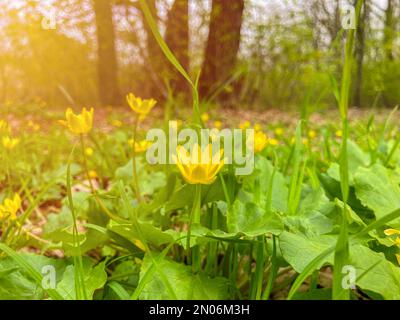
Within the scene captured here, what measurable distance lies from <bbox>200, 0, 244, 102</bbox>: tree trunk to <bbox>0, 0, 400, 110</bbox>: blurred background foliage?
11 mm

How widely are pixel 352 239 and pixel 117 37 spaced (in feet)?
18.3

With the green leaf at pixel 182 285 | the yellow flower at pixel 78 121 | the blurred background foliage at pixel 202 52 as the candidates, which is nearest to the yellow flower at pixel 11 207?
the yellow flower at pixel 78 121

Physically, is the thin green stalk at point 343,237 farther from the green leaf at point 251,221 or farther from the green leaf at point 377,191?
the green leaf at point 377,191

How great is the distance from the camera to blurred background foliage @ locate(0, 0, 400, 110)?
14.5 ft

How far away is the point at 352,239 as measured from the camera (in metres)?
0.53

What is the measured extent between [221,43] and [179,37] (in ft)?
1.96

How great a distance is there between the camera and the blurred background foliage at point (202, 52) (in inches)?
174

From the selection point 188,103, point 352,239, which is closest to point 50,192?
point 352,239

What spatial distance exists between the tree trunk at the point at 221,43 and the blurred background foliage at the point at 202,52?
0.04ft

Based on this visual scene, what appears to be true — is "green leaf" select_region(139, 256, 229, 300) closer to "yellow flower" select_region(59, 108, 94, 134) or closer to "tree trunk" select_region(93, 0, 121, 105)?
"yellow flower" select_region(59, 108, 94, 134)

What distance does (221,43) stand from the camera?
5.08 meters

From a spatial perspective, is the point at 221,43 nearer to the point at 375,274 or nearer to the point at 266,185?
the point at 266,185

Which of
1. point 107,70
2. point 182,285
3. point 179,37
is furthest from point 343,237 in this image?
point 107,70
